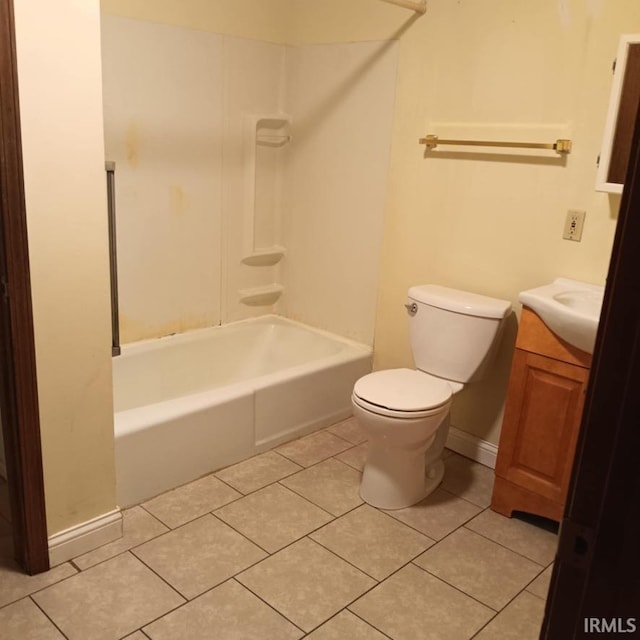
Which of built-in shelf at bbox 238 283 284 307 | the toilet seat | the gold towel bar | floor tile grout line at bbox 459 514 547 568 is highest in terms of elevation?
the gold towel bar

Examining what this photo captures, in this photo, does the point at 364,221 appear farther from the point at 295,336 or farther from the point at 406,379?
the point at 406,379

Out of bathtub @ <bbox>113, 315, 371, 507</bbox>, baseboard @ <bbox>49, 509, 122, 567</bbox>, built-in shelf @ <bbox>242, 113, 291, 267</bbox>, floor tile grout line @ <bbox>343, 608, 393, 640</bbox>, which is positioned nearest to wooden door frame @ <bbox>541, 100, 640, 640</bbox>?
floor tile grout line @ <bbox>343, 608, 393, 640</bbox>

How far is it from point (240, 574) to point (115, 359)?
1.25 metres

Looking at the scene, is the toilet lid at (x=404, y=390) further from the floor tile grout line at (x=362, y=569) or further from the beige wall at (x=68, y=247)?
the beige wall at (x=68, y=247)

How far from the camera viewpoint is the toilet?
2.37m

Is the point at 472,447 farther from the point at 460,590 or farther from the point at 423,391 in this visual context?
the point at 460,590

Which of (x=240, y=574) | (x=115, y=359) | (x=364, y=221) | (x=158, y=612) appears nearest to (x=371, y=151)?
(x=364, y=221)

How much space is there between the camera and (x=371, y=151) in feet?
10.2

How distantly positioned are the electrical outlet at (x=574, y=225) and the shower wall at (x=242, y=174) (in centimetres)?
93

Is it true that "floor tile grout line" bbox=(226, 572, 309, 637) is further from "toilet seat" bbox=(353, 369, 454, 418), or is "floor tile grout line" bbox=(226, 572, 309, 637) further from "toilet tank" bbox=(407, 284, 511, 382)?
"toilet tank" bbox=(407, 284, 511, 382)

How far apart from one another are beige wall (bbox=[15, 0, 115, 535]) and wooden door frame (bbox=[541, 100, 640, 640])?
157 cm

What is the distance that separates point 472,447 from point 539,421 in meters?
0.62

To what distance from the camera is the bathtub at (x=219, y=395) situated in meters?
2.39

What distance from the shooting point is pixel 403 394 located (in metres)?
2.42
